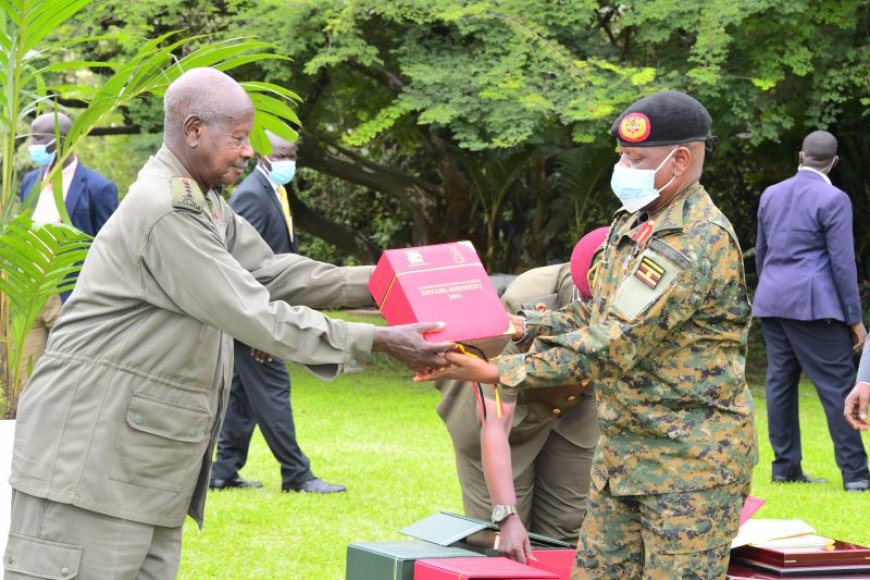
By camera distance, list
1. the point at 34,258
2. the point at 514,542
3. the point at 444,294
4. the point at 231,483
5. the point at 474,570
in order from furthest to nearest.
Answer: the point at 231,483 → the point at 34,258 → the point at 514,542 → the point at 444,294 → the point at 474,570

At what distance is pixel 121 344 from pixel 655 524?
1.60 metres

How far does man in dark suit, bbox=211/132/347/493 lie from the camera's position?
26.0ft

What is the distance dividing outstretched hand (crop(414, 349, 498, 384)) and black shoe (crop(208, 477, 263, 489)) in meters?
4.60

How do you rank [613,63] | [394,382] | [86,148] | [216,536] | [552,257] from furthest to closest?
[86,148], [552,257], [394,382], [613,63], [216,536]

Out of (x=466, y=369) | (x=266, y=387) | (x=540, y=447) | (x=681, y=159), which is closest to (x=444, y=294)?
(x=466, y=369)

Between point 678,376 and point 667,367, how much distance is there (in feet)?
0.13

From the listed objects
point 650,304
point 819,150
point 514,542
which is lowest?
point 514,542

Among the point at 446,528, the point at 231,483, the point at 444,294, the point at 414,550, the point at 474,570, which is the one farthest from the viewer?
the point at 231,483

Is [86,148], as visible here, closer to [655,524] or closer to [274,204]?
[274,204]

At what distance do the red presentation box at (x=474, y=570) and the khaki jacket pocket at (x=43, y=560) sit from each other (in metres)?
1.04

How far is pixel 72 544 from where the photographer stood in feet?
11.7

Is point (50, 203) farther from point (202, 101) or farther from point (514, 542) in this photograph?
point (514, 542)

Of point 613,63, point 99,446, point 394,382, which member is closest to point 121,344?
point 99,446

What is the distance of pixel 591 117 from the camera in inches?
458
